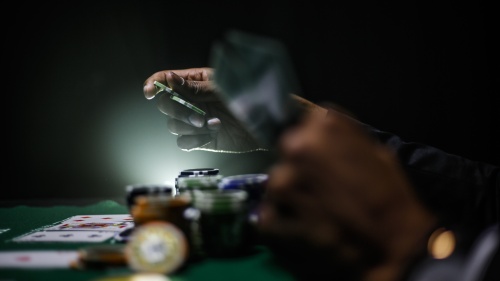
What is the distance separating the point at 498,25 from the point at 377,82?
0.98 meters

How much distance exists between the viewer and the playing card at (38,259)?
106 cm

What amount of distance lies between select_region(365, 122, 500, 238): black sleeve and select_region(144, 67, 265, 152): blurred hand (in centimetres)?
82

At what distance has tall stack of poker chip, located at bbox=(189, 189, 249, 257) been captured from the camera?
3.60 ft

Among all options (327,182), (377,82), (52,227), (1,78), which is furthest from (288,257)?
(1,78)

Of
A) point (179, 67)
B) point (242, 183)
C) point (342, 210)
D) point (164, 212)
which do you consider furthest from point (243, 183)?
point (179, 67)

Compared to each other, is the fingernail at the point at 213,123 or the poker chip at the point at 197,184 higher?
the fingernail at the point at 213,123

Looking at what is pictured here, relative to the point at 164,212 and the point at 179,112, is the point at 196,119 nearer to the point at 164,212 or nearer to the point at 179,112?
the point at 179,112

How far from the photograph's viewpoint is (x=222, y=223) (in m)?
1.10

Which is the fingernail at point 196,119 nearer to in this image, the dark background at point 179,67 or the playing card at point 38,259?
the playing card at point 38,259

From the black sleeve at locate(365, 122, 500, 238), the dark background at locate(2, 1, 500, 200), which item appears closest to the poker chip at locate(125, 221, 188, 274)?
the black sleeve at locate(365, 122, 500, 238)

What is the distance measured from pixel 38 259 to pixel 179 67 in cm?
275

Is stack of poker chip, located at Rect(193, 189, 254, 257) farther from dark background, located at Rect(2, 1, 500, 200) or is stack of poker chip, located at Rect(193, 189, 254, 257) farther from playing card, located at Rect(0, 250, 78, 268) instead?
dark background, located at Rect(2, 1, 500, 200)

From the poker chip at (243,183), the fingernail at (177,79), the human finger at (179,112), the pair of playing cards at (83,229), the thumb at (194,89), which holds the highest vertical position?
the fingernail at (177,79)

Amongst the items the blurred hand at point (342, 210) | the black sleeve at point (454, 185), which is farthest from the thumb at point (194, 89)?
the blurred hand at point (342, 210)
